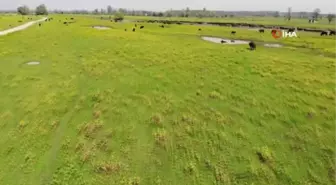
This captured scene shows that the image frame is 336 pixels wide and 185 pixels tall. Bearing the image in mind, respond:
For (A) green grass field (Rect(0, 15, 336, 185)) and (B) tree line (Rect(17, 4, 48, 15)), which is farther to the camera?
(B) tree line (Rect(17, 4, 48, 15))

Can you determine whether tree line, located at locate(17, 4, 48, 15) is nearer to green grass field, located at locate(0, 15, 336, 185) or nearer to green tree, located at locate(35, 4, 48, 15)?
green tree, located at locate(35, 4, 48, 15)

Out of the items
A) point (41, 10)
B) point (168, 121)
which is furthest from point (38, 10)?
point (168, 121)

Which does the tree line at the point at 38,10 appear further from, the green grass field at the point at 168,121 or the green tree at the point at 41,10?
the green grass field at the point at 168,121

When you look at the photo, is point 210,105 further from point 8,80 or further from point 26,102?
point 8,80

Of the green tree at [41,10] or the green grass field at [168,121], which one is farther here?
the green tree at [41,10]

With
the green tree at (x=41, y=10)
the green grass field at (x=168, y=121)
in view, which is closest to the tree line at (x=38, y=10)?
the green tree at (x=41, y=10)

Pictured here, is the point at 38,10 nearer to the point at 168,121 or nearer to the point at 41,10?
the point at 41,10

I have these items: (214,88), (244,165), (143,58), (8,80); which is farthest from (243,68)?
(8,80)

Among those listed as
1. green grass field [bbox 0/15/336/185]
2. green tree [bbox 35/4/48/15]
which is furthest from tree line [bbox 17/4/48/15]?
green grass field [bbox 0/15/336/185]
